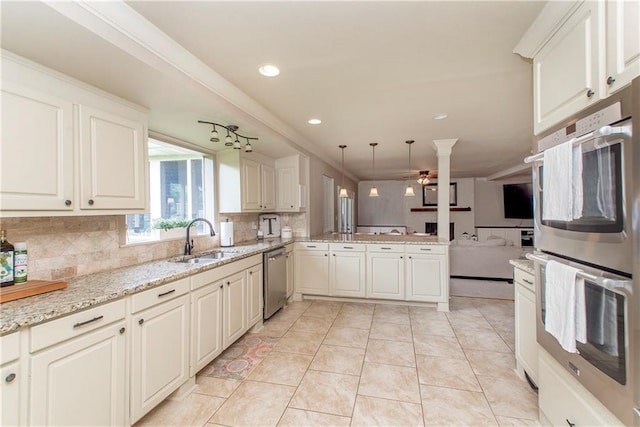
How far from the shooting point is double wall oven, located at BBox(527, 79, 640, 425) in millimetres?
983

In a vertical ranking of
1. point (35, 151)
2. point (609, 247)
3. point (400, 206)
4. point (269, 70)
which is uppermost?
point (269, 70)

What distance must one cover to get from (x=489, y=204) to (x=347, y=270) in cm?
707

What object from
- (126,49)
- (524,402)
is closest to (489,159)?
(524,402)

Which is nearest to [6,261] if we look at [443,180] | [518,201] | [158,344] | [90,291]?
[90,291]

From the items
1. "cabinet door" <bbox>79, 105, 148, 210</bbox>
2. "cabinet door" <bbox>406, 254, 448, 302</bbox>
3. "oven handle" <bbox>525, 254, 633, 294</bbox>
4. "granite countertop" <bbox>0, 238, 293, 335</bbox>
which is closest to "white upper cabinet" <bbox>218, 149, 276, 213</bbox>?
"granite countertop" <bbox>0, 238, 293, 335</bbox>

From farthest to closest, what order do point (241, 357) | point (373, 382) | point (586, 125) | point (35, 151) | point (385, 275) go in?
1. point (385, 275)
2. point (241, 357)
3. point (373, 382)
4. point (35, 151)
5. point (586, 125)

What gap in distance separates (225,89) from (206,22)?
0.72m

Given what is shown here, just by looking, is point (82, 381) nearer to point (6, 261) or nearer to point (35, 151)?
point (6, 261)

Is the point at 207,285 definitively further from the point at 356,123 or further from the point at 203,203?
the point at 356,123

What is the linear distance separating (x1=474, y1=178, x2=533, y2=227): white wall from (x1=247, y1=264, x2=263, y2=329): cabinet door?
8.18 m

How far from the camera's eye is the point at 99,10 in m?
1.35

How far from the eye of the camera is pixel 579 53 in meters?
1.31

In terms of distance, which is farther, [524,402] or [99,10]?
[524,402]

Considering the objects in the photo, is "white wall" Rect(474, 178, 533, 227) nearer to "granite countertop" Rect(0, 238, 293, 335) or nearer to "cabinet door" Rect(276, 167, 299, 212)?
"cabinet door" Rect(276, 167, 299, 212)
